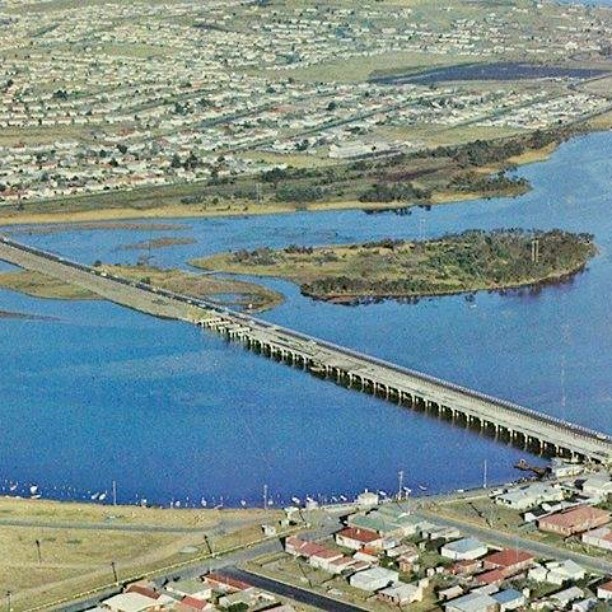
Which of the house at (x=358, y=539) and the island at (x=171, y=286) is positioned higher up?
the house at (x=358, y=539)

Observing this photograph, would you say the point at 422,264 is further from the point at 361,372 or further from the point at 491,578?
the point at 491,578

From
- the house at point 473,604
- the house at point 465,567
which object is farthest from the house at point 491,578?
the house at point 473,604

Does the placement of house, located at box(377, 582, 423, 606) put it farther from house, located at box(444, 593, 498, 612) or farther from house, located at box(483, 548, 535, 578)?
house, located at box(483, 548, 535, 578)

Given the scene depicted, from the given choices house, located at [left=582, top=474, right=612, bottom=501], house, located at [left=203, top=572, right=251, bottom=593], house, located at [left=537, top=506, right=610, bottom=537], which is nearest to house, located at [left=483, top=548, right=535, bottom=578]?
house, located at [left=537, top=506, right=610, bottom=537]

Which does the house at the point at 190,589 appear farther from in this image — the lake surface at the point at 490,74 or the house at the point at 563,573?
the lake surface at the point at 490,74

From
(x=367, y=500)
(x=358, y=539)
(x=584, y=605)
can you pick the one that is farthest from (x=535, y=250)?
(x=584, y=605)
